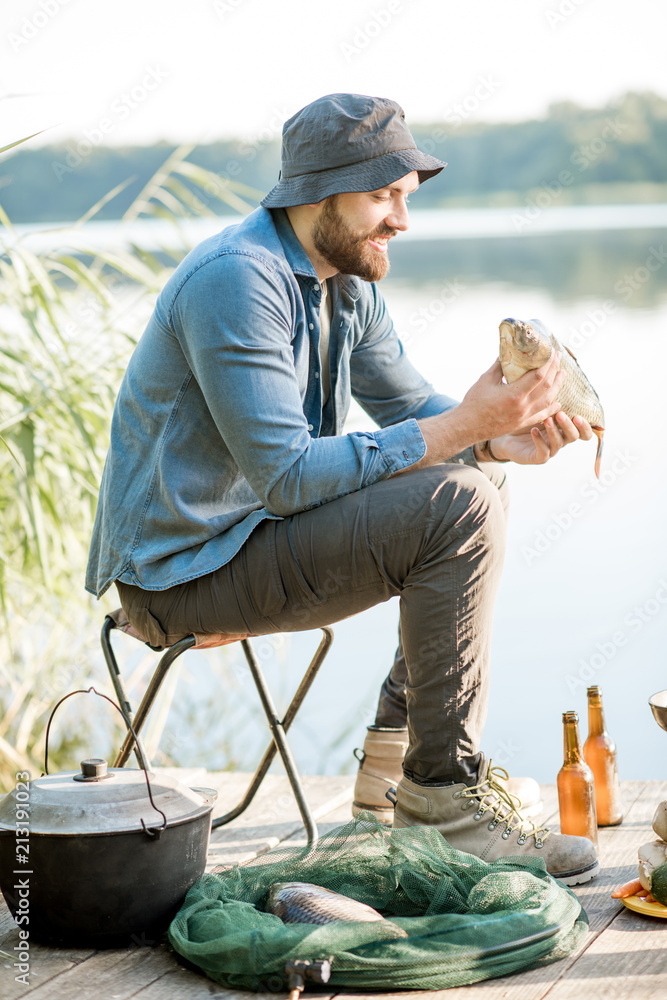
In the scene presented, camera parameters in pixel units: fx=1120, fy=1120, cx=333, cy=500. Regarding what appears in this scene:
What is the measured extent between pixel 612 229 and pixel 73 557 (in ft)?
66.3

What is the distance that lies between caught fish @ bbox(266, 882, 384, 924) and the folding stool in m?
0.35

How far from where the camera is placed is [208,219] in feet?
12.3

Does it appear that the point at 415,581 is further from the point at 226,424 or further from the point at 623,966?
the point at 623,966

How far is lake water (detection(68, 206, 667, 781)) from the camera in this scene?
4355 millimetres

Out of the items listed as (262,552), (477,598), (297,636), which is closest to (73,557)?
(262,552)

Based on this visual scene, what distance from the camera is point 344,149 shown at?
209cm

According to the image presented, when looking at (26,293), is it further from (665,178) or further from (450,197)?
(450,197)

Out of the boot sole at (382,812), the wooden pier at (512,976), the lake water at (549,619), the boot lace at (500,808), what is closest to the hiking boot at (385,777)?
the boot sole at (382,812)

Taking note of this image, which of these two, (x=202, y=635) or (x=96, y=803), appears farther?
(x=202, y=635)

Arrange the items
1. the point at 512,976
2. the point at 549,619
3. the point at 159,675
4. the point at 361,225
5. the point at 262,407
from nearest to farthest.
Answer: the point at 512,976 → the point at 262,407 → the point at 159,675 → the point at 361,225 → the point at 549,619

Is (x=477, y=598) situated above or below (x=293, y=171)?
below

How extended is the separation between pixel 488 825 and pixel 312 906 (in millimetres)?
Result: 391

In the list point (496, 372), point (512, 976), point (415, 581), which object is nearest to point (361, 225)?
point (496, 372)

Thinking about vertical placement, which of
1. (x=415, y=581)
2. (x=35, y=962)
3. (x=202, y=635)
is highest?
(x=415, y=581)
